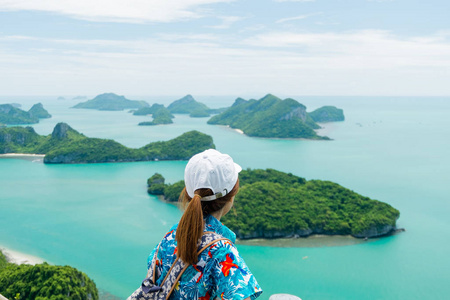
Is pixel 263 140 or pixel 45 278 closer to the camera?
pixel 45 278

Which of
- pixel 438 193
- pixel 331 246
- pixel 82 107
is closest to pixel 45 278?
pixel 331 246

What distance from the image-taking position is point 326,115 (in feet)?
252

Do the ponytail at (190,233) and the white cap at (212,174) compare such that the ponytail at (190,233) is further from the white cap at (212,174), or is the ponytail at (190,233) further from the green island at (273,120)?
the green island at (273,120)

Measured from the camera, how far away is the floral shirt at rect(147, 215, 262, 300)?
3.41 feet

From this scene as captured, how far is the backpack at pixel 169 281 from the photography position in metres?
1.06

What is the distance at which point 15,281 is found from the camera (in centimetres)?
928

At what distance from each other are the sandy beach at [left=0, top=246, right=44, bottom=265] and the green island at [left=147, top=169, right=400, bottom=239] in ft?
24.4

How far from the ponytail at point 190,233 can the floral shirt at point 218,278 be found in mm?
31

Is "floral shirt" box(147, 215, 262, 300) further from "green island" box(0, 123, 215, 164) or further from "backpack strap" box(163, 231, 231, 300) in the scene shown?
"green island" box(0, 123, 215, 164)

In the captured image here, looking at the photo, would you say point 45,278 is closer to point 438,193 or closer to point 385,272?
point 385,272

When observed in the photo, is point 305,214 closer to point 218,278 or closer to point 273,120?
point 218,278

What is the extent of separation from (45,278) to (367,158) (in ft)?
113

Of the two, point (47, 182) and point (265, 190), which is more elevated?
point (265, 190)

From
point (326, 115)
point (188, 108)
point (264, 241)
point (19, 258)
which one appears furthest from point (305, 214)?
point (188, 108)
